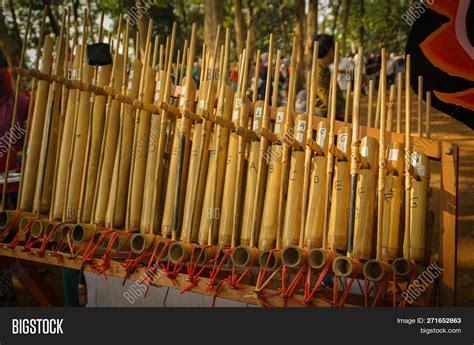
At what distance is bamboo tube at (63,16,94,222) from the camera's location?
4.05 meters

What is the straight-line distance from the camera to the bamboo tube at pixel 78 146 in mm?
4051

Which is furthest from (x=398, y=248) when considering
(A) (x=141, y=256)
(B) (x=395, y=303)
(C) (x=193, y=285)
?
(A) (x=141, y=256)

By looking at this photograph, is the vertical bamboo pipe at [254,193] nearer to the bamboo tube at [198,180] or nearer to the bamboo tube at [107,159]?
the bamboo tube at [198,180]

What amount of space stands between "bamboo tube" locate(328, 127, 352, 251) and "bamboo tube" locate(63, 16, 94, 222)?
1.61 m

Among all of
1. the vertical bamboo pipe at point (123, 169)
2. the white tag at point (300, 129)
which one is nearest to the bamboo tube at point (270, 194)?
the white tag at point (300, 129)

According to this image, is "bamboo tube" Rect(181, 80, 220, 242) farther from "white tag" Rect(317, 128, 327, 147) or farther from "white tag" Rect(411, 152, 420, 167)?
"white tag" Rect(411, 152, 420, 167)

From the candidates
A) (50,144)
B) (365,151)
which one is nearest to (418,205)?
(365,151)

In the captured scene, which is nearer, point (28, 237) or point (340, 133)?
point (340, 133)

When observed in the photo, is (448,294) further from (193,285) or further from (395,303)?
(193,285)

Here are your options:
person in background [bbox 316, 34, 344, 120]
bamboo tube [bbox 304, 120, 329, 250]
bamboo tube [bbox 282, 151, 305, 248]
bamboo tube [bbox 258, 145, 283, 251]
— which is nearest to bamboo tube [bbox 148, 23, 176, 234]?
bamboo tube [bbox 258, 145, 283, 251]

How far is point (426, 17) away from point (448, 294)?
173 cm

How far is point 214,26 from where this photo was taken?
806cm

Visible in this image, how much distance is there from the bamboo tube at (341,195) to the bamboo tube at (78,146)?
1.61 meters

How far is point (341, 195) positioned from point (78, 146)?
1.72m
